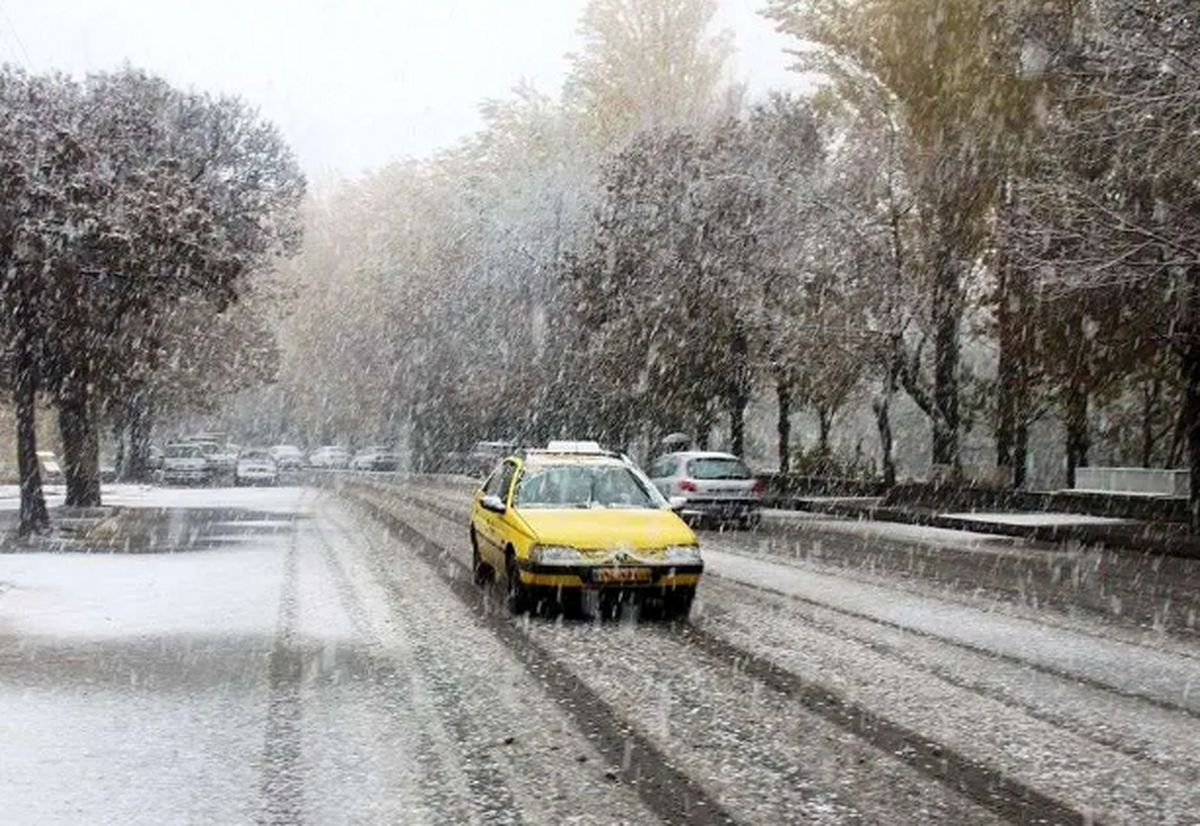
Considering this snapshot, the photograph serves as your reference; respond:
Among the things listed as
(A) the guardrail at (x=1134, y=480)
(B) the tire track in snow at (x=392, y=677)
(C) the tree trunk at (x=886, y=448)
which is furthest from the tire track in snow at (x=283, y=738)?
(C) the tree trunk at (x=886, y=448)

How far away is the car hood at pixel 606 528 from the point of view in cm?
1260

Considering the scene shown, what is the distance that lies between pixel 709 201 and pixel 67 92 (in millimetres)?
20172

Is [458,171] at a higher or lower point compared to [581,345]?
higher

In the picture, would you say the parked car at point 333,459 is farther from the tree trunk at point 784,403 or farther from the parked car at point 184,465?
the tree trunk at point 784,403

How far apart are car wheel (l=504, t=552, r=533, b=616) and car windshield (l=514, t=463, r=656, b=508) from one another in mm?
814

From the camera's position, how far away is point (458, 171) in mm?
75688

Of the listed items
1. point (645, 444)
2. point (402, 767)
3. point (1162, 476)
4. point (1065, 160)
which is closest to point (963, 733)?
point (402, 767)

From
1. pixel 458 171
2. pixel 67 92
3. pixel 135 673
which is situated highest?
pixel 458 171

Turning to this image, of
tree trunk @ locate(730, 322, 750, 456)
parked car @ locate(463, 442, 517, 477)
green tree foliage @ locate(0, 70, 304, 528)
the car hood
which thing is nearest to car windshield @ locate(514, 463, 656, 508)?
the car hood

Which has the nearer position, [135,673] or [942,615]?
[135,673]

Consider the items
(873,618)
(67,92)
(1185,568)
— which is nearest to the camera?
(873,618)

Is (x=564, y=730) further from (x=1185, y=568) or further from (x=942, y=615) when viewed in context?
(x=1185, y=568)

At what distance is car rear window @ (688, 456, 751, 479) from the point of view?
2716 centimetres

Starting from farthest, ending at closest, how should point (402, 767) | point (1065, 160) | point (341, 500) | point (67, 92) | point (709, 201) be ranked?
point (709, 201), point (341, 500), point (67, 92), point (1065, 160), point (402, 767)
